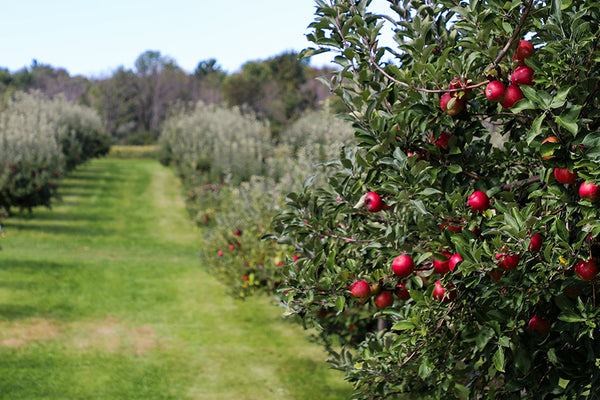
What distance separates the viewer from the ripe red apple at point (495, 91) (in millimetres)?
2748

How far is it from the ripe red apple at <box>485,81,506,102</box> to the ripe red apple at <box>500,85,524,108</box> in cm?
3

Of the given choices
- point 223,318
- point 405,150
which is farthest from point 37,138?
point 405,150

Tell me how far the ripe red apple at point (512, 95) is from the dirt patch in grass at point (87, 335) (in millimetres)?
7372

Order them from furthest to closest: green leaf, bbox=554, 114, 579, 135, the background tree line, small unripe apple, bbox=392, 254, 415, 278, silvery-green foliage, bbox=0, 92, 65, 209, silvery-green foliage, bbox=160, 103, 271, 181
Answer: the background tree line, silvery-green foliage, bbox=160, 103, 271, 181, silvery-green foliage, bbox=0, 92, 65, 209, small unripe apple, bbox=392, 254, 415, 278, green leaf, bbox=554, 114, 579, 135

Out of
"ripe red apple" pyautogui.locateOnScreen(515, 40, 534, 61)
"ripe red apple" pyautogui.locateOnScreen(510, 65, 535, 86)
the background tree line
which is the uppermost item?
the background tree line

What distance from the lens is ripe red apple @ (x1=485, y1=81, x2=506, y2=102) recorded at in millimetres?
2748

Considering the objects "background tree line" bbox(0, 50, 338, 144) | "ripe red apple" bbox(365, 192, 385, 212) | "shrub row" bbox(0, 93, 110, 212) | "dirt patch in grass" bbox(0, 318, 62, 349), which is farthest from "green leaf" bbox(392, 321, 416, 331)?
"background tree line" bbox(0, 50, 338, 144)

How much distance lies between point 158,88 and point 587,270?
6221 cm

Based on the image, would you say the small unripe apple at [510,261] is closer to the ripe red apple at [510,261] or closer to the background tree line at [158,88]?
the ripe red apple at [510,261]

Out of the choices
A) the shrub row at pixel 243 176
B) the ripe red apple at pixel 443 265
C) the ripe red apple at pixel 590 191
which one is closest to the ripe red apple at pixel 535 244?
the ripe red apple at pixel 590 191

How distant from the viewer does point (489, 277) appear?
2941 mm

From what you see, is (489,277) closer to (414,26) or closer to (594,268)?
(594,268)

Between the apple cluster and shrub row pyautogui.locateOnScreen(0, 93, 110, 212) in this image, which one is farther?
shrub row pyautogui.locateOnScreen(0, 93, 110, 212)

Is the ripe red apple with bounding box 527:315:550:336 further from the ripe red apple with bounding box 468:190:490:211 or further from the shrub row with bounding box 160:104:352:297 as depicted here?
the shrub row with bounding box 160:104:352:297
